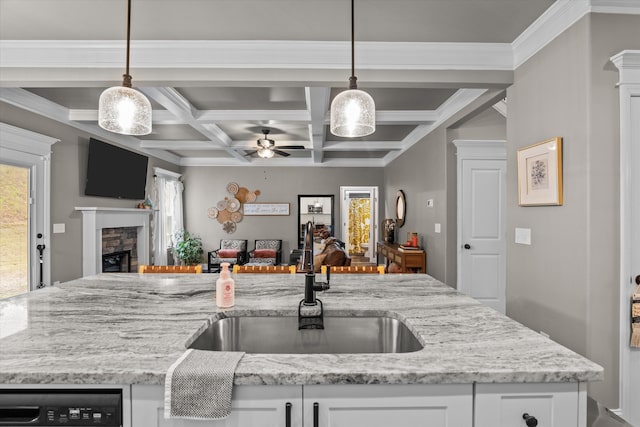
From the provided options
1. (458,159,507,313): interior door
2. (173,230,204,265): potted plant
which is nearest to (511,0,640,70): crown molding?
(458,159,507,313): interior door

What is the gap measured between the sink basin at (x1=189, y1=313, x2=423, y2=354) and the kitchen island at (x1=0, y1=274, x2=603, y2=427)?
0.05 m

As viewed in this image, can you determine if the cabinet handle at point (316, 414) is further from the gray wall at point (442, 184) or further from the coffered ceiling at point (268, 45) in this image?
the gray wall at point (442, 184)

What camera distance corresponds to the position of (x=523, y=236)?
8.64 feet

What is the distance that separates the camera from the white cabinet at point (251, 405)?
3.11 ft

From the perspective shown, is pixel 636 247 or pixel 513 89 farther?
pixel 513 89

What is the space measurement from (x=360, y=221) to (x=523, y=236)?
6032mm

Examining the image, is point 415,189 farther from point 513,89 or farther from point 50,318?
point 50,318

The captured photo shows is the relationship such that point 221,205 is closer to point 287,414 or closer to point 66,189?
point 66,189

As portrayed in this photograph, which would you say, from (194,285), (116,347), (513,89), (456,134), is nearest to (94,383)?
(116,347)

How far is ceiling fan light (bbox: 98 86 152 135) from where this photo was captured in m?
1.48

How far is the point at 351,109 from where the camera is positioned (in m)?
1.57

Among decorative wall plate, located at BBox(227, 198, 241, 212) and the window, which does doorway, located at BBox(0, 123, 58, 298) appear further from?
decorative wall plate, located at BBox(227, 198, 241, 212)

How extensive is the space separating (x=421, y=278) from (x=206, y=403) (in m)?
1.55

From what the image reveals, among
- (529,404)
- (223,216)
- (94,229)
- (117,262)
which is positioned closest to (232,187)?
(223,216)
